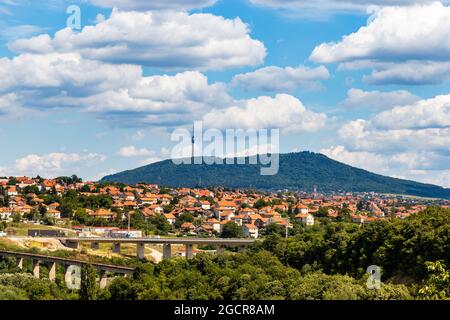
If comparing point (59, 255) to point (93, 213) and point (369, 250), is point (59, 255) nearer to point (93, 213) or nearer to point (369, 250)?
point (369, 250)

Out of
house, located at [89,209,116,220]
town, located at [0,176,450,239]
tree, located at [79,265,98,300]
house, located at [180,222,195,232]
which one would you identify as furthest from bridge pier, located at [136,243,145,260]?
tree, located at [79,265,98,300]

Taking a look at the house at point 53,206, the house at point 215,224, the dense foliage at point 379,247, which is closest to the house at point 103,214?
the house at point 53,206

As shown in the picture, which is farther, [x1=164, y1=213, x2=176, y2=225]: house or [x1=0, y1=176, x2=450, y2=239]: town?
[x1=164, y1=213, x2=176, y2=225]: house

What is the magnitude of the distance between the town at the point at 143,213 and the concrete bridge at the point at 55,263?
516 inches

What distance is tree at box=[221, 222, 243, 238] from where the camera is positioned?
265ft

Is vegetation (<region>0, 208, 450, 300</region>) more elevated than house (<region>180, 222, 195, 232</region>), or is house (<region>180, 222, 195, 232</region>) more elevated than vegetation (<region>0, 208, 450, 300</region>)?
vegetation (<region>0, 208, 450, 300</region>)

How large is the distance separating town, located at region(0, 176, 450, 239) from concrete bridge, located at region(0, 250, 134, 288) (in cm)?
1310

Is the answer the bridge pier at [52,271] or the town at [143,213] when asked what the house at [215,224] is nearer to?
the town at [143,213]

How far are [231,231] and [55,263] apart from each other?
94.9 ft

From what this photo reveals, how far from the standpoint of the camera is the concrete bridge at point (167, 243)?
200 feet

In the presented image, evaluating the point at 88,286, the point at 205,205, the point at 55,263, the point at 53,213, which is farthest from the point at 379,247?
the point at 205,205

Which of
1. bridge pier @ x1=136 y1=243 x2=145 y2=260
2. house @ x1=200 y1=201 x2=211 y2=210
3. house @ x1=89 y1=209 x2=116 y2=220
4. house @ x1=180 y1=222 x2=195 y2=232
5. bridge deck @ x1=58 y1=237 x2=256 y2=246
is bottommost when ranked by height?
bridge pier @ x1=136 y1=243 x2=145 y2=260

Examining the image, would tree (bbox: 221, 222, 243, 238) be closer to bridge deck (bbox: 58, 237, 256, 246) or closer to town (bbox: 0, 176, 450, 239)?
→ town (bbox: 0, 176, 450, 239)
